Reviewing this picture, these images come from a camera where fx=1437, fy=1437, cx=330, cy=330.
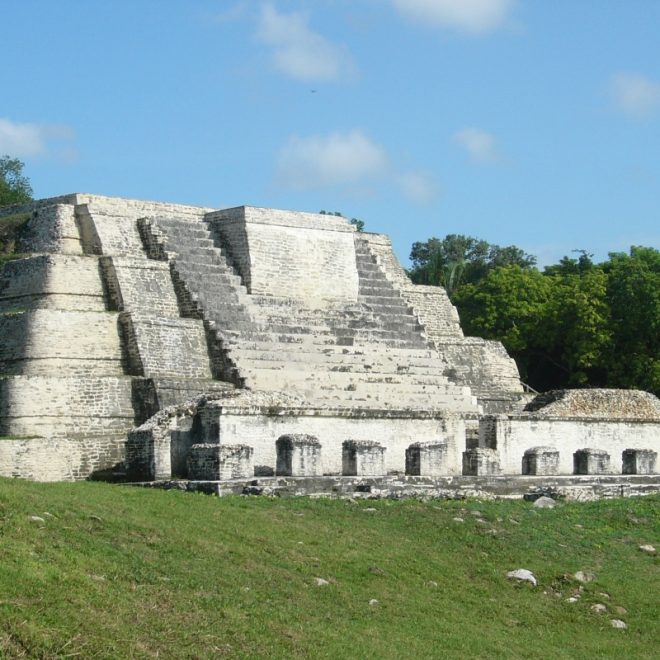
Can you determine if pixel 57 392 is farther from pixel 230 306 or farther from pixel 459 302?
pixel 459 302

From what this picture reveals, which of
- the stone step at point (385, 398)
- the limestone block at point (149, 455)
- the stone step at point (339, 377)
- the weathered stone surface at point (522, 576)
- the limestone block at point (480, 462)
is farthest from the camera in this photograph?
the stone step at point (385, 398)

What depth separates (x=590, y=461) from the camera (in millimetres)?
30484

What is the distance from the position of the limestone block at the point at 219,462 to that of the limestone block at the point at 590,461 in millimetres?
8646

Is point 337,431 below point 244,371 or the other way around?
below

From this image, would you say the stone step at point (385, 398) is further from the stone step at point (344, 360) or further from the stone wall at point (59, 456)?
the stone wall at point (59, 456)

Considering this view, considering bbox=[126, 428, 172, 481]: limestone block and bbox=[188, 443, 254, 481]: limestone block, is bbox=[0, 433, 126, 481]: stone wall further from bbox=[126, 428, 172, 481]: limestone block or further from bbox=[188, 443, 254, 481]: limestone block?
bbox=[188, 443, 254, 481]: limestone block

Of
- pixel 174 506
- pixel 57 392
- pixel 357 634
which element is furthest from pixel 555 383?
pixel 357 634

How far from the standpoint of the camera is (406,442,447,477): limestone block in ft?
89.4

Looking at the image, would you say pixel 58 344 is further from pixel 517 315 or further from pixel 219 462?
pixel 517 315

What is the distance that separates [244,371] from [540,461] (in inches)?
251

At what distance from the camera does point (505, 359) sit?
38375mm

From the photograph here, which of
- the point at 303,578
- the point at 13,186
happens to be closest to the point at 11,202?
the point at 13,186

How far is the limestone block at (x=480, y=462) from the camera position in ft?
93.0

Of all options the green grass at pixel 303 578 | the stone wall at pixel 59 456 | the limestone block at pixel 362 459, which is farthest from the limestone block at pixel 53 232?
the green grass at pixel 303 578
